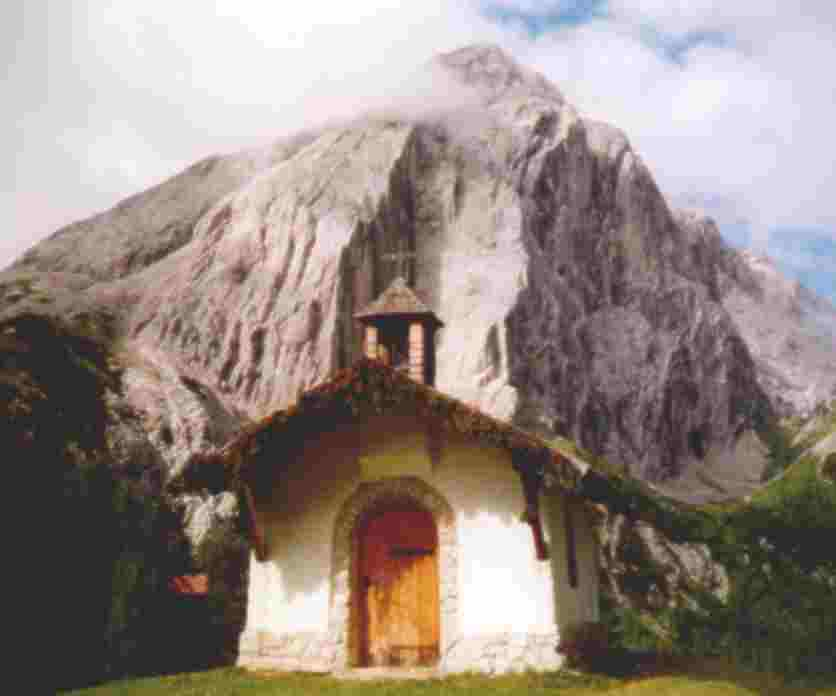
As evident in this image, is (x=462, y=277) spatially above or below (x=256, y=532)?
above

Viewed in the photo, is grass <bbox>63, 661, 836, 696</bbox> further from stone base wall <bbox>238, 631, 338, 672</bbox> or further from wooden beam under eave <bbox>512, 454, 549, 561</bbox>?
wooden beam under eave <bbox>512, 454, 549, 561</bbox>

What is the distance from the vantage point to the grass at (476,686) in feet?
33.9

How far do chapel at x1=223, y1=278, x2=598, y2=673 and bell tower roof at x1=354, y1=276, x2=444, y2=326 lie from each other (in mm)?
2623

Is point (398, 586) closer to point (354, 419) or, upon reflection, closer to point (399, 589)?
point (399, 589)

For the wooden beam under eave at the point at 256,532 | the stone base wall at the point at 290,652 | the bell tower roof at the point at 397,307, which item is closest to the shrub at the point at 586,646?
the stone base wall at the point at 290,652

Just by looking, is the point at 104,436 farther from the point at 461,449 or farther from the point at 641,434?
the point at 641,434

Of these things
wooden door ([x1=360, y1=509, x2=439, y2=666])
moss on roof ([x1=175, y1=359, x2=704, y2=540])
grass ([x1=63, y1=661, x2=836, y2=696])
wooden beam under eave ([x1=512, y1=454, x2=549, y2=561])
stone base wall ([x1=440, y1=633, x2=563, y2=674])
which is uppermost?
moss on roof ([x1=175, y1=359, x2=704, y2=540])

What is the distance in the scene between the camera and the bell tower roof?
1505 centimetres

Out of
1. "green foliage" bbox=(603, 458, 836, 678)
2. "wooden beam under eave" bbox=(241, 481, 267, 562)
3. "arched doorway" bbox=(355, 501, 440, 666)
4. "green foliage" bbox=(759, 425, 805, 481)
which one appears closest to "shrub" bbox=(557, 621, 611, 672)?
"green foliage" bbox=(603, 458, 836, 678)

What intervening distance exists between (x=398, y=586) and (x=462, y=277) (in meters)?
36.7

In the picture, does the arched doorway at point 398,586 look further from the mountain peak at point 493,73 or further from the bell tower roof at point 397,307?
the mountain peak at point 493,73

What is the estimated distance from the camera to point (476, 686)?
10594 mm

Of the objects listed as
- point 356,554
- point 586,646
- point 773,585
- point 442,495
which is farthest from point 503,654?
point 773,585

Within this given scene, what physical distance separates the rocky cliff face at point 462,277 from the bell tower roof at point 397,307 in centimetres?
1883
